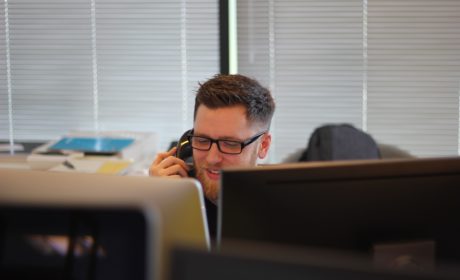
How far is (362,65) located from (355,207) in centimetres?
235

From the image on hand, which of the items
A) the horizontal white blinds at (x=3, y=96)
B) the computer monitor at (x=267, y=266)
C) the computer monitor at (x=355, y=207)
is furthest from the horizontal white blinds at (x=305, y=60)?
the computer monitor at (x=267, y=266)

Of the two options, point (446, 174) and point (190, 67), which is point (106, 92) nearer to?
point (190, 67)

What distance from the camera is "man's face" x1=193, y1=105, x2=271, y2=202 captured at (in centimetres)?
204

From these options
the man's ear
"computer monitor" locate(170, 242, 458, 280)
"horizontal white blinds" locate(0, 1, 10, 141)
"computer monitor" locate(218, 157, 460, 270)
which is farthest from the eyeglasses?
"horizontal white blinds" locate(0, 1, 10, 141)

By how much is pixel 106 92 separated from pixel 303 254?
119 inches

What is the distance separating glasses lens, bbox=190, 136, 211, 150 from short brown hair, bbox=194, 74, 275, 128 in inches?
3.9

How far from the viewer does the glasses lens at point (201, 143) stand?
2.07 m

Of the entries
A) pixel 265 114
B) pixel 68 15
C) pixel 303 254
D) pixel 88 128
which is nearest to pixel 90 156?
pixel 88 128

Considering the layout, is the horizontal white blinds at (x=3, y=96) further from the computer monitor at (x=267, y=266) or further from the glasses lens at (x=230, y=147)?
the computer monitor at (x=267, y=266)

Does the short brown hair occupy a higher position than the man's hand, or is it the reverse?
the short brown hair

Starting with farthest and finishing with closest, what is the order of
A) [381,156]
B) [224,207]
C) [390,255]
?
[381,156]
[390,255]
[224,207]

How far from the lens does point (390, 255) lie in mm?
1409

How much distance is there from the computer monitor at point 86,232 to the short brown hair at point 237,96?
0.97 metres

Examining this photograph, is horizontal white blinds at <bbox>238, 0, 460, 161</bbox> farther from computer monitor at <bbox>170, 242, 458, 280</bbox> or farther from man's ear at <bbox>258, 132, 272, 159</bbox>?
computer monitor at <bbox>170, 242, 458, 280</bbox>
